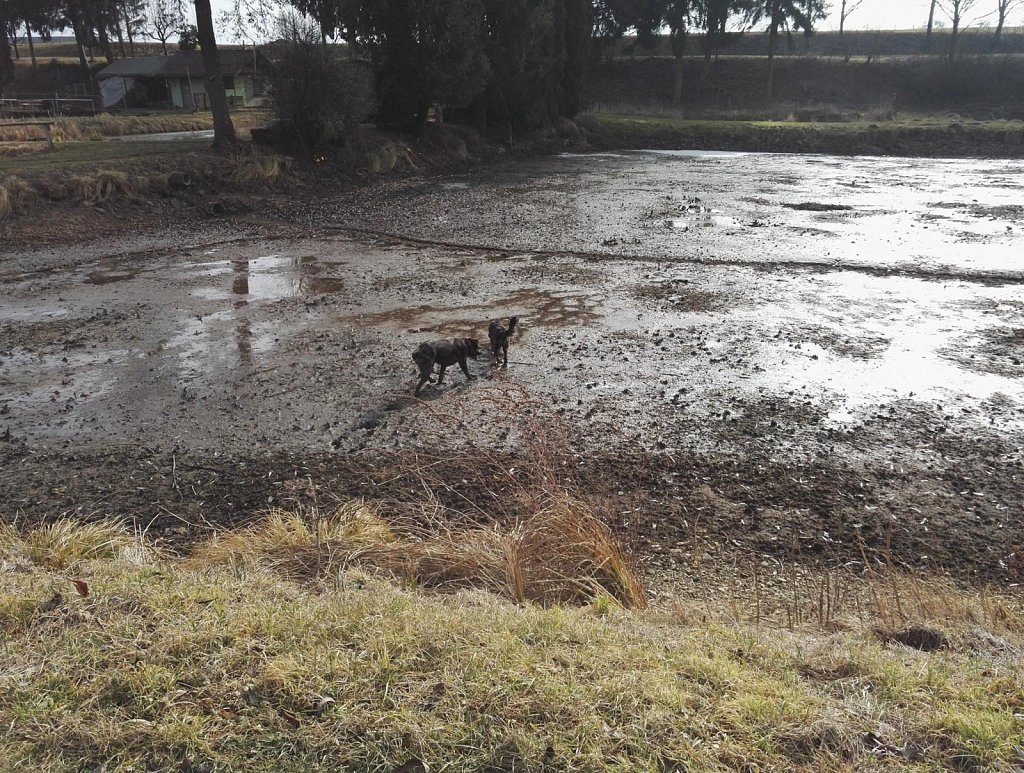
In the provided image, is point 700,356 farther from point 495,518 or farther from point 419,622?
point 419,622

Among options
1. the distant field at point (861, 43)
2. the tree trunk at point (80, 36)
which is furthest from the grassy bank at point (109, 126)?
the distant field at point (861, 43)

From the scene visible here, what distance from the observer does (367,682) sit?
2779 millimetres

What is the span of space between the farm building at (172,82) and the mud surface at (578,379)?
34.4 m

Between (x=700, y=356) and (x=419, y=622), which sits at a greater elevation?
(x=419, y=622)

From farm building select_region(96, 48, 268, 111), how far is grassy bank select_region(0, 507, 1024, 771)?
4557cm

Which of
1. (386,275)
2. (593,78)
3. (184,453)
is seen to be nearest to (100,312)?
(386,275)

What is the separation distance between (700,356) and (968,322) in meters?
4.00

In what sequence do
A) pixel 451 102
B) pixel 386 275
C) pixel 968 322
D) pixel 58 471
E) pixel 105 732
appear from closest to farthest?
pixel 105 732
pixel 58 471
pixel 968 322
pixel 386 275
pixel 451 102

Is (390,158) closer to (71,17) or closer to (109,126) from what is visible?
(109,126)

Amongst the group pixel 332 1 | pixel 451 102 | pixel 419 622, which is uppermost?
pixel 332 1

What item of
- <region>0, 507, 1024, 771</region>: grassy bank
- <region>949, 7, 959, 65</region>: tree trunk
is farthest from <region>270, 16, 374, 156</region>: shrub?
<region>949, 7, 959, 65</region>: tree trunk

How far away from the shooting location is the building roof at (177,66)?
43.9 m

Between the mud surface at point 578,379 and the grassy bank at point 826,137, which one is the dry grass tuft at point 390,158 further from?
the grassy bank at point 826,137

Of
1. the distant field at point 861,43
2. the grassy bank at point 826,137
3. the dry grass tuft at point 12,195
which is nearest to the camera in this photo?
the dry grass tuft at point 12,195
